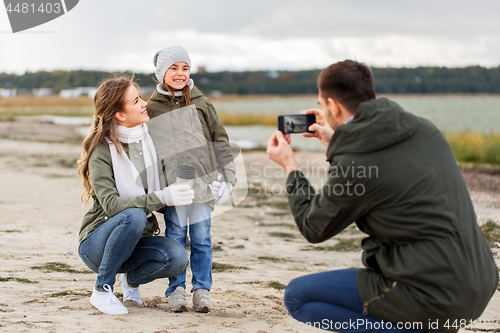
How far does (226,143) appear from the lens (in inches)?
137

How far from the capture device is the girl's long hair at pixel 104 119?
3025 millimetres

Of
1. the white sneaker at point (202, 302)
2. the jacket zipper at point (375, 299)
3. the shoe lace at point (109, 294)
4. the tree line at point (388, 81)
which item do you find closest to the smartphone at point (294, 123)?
the jacket zipper at point (375, 299)

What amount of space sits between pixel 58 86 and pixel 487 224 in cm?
5588

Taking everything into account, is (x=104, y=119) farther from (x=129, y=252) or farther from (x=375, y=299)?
(x=375, y=299)

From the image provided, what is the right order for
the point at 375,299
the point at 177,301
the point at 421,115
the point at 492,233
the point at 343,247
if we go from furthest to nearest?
the point at 421,115 → the point at 492,233 → the point at 343,247 → the point at 177,301 → the point at 375,299

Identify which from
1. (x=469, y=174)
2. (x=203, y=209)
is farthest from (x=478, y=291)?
(x=469, y=174)

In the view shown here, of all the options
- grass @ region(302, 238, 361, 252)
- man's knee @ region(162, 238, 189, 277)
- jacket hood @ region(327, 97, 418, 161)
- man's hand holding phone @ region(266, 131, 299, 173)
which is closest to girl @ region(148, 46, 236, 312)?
man's knee @ region(162, 238, 189, 277)

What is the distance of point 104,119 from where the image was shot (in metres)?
3.08

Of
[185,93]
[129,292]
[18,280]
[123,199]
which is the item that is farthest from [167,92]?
[18,280]

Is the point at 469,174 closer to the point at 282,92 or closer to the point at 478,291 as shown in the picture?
the point at 478,291

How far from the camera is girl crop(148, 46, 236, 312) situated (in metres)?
3.28

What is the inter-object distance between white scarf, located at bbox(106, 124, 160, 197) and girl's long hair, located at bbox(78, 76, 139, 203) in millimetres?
49

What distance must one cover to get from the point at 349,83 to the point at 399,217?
65 centimetres

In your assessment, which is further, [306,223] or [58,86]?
[58,86]
